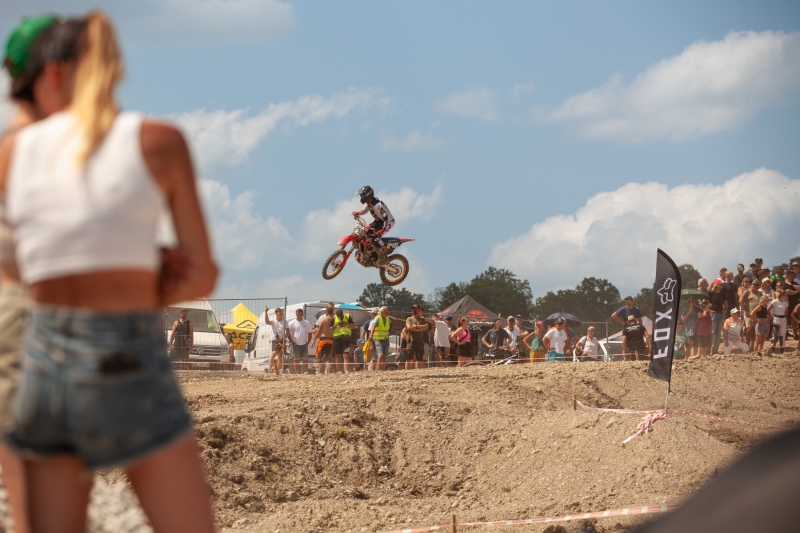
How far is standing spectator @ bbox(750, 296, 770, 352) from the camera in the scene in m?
16.2

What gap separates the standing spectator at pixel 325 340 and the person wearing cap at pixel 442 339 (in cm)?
238

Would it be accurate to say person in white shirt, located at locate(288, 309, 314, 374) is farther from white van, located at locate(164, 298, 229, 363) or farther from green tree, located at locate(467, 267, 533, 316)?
green tree, located at locate(467, 267, 533, 316)

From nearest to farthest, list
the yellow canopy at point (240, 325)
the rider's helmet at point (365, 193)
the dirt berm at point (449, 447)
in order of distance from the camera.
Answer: the dirt berm at point (449, 447)
the rider's helmet at point (365, 193)
the yellow canopy at point (240, 325)

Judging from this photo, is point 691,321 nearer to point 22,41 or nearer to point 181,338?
point 181,338

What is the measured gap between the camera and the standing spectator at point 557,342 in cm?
1756

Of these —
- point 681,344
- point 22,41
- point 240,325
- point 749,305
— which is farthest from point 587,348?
point 22,41

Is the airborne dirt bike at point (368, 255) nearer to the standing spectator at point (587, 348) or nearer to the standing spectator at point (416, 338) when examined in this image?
the standing spectator at point (416, 338)

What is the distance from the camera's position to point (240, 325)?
2148cm

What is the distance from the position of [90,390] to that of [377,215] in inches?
558

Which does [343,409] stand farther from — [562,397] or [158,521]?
[158,521]

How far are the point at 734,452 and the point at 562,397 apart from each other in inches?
174

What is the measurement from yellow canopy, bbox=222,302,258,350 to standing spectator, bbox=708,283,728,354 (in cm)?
1101

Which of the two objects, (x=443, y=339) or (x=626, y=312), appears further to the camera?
(x=443, y=339)

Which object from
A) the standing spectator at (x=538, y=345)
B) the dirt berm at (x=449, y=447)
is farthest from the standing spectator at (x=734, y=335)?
the standing spectator at (x=538, y=345)
